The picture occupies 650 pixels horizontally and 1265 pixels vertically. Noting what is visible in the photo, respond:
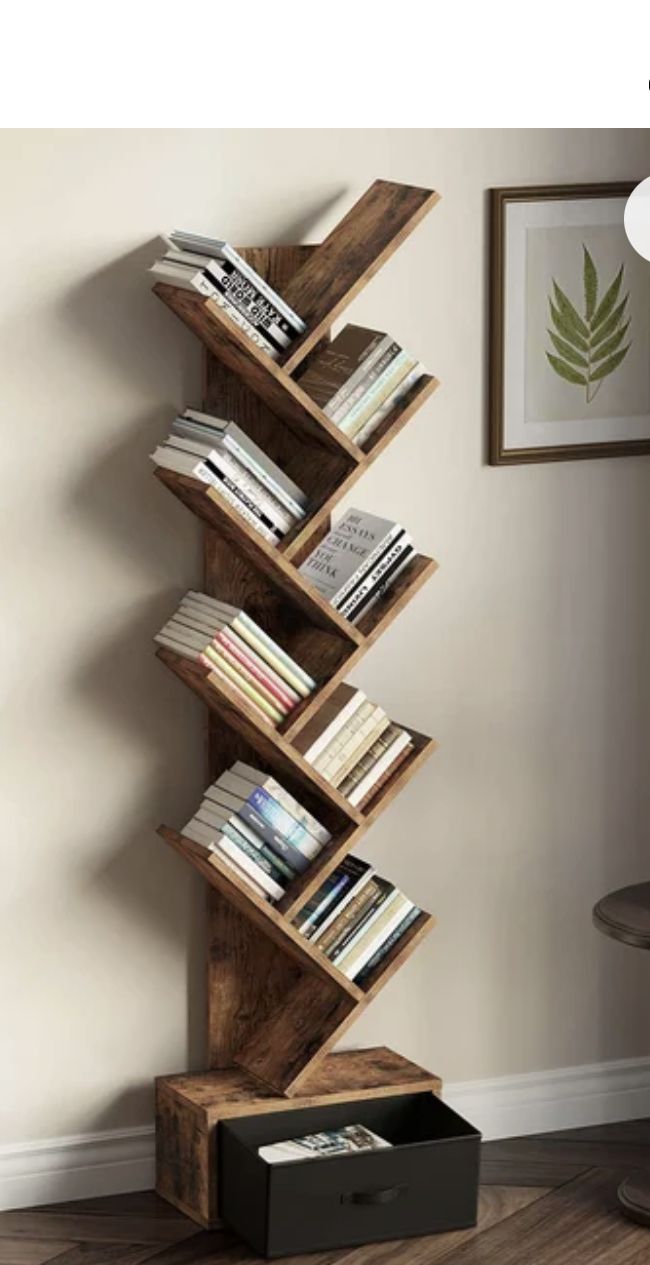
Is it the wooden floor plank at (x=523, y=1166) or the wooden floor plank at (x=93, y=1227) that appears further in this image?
the wooden floor plank at (x=523, y=1166)

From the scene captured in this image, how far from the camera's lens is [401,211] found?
385cm

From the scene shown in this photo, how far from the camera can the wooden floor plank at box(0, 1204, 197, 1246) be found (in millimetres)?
3934

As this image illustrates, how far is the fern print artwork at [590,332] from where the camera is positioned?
4172mm

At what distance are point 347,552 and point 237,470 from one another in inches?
10.5

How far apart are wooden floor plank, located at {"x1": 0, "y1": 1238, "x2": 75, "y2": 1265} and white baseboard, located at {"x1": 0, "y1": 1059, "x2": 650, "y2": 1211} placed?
135 millimetres

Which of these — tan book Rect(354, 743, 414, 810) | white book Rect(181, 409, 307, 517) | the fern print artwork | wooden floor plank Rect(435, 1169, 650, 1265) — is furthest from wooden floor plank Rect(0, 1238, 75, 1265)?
the fern print artwork

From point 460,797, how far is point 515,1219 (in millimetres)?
746

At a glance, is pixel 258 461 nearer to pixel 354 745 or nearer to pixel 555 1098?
pixel 354 745

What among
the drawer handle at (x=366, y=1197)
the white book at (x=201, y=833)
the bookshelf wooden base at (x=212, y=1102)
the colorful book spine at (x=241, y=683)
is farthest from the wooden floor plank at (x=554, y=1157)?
the colorful book spine at (x=241, y=683)

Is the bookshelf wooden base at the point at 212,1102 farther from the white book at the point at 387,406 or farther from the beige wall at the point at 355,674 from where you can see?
the white book at the point at 387,406

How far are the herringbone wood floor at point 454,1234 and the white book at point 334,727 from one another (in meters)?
0.82

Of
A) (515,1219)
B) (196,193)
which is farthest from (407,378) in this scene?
(515,1219)

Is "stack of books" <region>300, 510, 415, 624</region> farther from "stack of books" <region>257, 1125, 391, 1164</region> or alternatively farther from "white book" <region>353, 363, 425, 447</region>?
"stack of books" <region>257, 1125, 391, 1164</region>

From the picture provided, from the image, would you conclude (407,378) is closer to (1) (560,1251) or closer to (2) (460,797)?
(2) (460,797)
